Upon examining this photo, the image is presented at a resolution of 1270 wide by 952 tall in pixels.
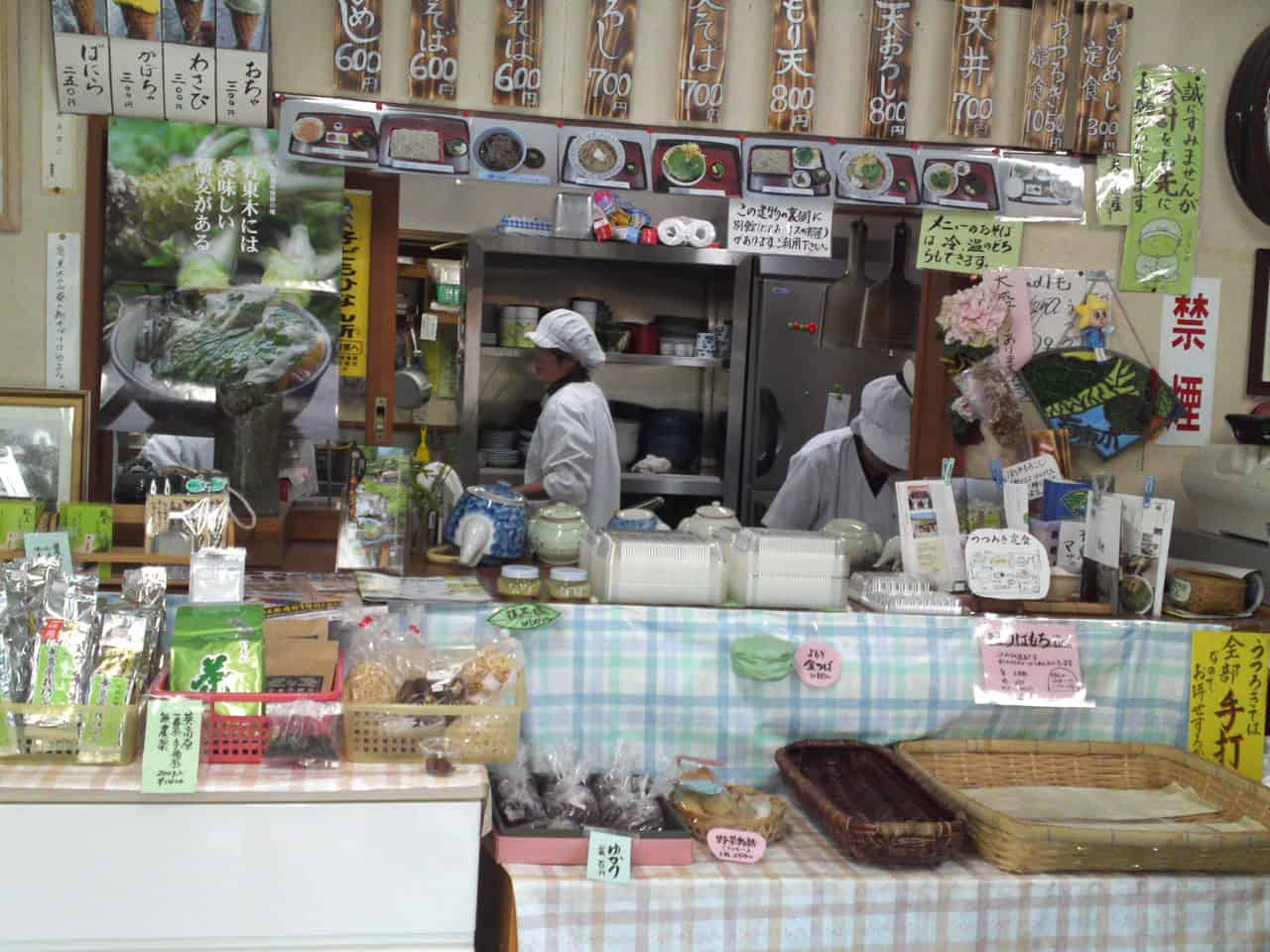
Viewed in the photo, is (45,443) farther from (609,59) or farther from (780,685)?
(780,685)

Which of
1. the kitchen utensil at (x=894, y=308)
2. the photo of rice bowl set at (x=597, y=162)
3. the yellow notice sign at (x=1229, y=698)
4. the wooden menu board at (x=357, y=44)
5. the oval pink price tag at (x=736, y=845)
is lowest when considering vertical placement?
the oval pink price tag at (x=736, y=845)

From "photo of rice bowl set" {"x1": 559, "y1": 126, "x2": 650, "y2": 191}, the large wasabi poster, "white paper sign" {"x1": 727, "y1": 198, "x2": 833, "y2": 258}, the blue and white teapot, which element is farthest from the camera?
"white paper sign" {"x1": 727, "y1": 198, "x2": 833, "y2": 258}

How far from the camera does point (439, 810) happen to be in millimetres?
2070

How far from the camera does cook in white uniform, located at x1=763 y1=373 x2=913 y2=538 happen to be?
4.68 metres

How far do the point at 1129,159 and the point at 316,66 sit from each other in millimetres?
2325

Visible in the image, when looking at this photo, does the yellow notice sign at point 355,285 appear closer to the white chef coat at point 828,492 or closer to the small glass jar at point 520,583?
the small glass jar at point 520,583

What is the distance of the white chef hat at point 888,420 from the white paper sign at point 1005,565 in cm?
186

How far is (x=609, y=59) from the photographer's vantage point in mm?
3328

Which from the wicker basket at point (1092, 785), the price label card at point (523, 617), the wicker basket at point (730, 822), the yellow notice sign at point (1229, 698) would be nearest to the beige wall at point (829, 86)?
the yellow notice sign at point (1229, 698)

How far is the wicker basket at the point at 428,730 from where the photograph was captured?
85.4 inches

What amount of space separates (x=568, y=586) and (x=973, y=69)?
6.44 ft

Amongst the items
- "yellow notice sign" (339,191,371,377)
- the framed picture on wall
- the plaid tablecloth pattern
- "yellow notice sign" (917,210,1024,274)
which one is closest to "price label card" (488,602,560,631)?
the plaid tablecloth pattern

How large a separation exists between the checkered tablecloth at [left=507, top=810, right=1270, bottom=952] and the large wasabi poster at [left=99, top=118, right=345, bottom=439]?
1.74 meters

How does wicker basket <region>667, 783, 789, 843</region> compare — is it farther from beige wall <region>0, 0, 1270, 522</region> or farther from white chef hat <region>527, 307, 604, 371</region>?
white chef hat <region>527, 307, 604, 371</region>
